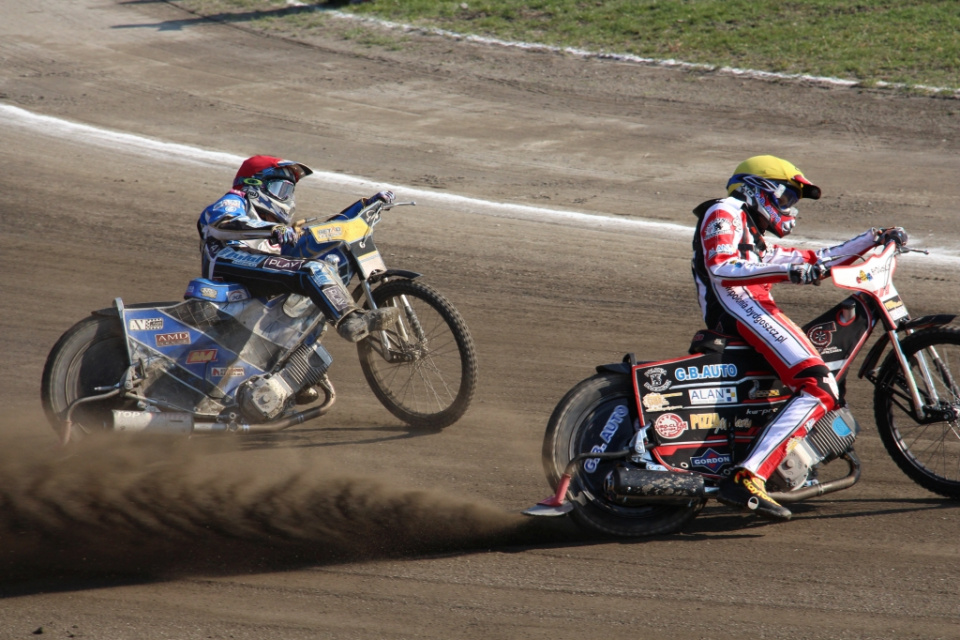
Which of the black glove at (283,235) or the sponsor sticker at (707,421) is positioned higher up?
the black glove at (283,235)

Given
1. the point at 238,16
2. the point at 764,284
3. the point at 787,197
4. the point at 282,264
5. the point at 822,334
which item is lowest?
the point at 282,264

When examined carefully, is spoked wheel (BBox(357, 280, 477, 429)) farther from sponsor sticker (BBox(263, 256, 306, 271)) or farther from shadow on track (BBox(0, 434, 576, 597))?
shadow on track (BBox(0, 434, 576, 597))

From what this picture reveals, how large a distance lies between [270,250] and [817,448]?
12.8 feet

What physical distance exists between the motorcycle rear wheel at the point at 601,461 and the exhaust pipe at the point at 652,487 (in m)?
0.10

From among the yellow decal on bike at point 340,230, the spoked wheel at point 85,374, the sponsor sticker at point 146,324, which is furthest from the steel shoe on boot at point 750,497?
the spoked wheel at point 85,374

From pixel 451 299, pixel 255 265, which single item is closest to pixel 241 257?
pixel 255 265

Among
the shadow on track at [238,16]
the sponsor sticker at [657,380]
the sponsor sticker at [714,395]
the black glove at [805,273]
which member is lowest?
the sponsor sticker at [714,395]

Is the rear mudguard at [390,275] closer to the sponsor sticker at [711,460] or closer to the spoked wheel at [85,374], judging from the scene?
the spoked wheel at [85,374]

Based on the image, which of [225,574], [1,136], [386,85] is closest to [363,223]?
[225,574]

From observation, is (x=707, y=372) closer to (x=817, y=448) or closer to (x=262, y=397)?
(x=817, y=448)

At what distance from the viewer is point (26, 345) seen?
27.3 feet

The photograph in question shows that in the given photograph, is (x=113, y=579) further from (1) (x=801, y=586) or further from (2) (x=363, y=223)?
(1) (x=801, y=586)

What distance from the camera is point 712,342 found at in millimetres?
5465

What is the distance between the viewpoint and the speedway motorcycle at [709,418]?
5.24 m
